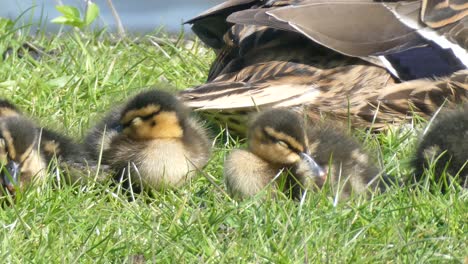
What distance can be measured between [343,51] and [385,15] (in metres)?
0.29

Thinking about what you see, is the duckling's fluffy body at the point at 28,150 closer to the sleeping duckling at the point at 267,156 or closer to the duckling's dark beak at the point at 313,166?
the sleeping duckling at the point at 267,156

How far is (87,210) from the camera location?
457cm

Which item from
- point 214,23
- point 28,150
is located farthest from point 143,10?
point 28,150

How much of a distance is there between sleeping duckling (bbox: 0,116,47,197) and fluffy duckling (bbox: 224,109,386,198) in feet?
2.47

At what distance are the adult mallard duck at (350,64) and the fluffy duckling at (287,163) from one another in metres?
0.90

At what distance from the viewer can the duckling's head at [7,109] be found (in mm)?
5164

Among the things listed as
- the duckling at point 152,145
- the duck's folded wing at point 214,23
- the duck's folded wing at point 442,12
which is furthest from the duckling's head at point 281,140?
the duck's folded wing at point 214,23

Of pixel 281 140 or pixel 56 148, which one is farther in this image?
pixel 56 148

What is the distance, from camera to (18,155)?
475 centimetres

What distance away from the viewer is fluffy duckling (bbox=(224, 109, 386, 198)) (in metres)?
4.67

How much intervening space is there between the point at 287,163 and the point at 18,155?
1.04m

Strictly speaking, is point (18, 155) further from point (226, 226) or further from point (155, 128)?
point (226, 226)

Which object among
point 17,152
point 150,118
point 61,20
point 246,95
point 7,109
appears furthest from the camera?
point 61,20

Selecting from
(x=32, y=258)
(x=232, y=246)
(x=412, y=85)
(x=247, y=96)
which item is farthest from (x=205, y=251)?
(x=412, y=85)
